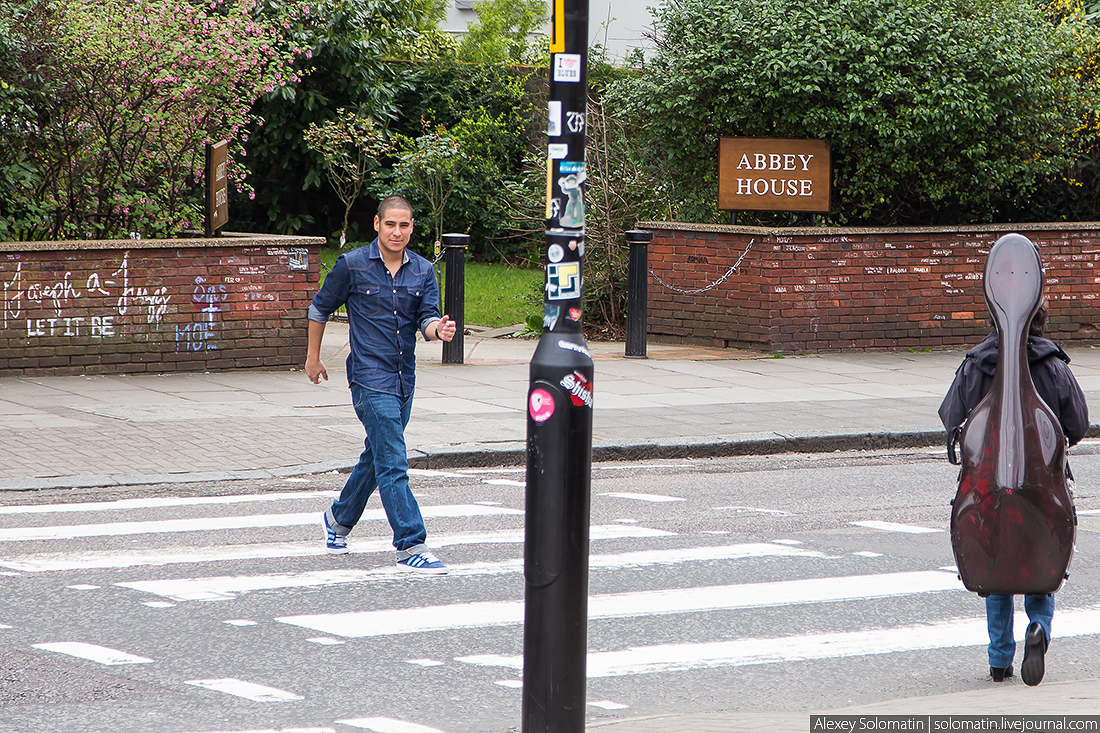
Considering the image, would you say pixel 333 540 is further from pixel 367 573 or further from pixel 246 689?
pixel 246 689

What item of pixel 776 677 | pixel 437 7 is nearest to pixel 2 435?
pixel 776 677

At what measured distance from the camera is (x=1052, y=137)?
17219 millimetres

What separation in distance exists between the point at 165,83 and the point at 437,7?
23674mm

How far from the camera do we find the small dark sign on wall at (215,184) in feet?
45.8

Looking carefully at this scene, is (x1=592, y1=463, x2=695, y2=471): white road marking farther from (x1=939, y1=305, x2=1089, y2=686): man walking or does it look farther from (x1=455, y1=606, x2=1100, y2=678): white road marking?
(x1=939, y1=305, x2=1089, y2=686): man walking

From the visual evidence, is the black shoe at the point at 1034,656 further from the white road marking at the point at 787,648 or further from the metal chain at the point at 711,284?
the metal chain at the point at 711,284

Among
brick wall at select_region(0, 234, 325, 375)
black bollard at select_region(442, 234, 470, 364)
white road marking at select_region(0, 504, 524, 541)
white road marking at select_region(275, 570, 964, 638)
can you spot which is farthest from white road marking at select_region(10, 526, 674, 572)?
black bollard at select_region(442, 234, 470, 364)

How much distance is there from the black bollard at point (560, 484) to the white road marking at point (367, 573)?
2676mm

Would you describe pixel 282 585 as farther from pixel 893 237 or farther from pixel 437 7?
pixel 437 7

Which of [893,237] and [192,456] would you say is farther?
[893,237]

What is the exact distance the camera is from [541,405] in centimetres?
430

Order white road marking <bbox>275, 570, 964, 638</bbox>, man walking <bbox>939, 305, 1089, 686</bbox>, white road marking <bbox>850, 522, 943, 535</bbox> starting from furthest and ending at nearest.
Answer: white road marking <bbox>850, 522, 943, 535</bbox> → white road marking <bbox>275, 570, 964, 638</bbox> → man walking <bbox>939, 305, 1089, 686</bbox>

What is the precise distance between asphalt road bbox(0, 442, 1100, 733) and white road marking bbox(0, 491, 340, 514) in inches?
1.2

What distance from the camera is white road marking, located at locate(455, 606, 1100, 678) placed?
562 cm
